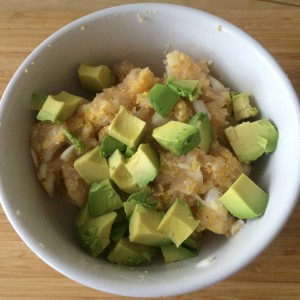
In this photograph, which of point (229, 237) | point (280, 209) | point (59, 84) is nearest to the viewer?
point (280, 209)

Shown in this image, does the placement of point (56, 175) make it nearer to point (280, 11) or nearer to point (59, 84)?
point (59, 84)

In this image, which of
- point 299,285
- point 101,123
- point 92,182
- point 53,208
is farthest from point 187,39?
point 299,285

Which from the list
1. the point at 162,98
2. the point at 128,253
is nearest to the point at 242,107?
the point at 162,98

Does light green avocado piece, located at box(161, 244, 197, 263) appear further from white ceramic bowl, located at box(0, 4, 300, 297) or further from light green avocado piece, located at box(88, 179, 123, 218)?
light green avocado piece, located at box(88, 179, 123, 218)

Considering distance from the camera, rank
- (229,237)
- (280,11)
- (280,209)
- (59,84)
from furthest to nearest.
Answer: (280,11)
(59,84)
(229,237)
(280,209)

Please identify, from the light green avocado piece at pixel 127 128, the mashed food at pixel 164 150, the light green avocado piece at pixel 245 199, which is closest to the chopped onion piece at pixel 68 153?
the mashed food at pixel 164 150

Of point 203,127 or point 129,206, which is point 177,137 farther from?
point 129,206
